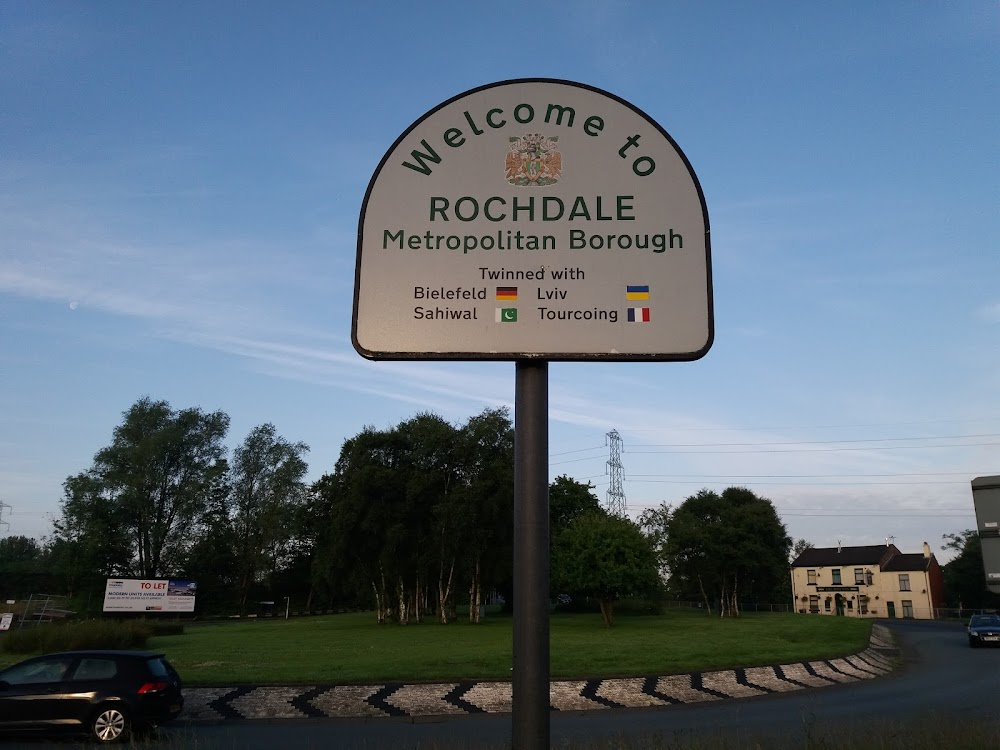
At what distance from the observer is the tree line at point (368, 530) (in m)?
47.3

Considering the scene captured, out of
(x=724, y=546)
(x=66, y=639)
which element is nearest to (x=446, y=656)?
(x=66, y=639)

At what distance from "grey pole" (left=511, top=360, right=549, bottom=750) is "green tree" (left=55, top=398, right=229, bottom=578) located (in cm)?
6422

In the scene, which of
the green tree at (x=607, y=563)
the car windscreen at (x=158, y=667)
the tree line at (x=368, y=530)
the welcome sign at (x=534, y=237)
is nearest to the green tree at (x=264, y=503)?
the tree line at (x=368, y=530)

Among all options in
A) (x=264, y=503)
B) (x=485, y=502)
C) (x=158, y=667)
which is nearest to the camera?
(x=158, y=667)

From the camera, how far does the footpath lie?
53.4 feet

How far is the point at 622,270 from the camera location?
3.79m

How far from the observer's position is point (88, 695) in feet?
43.4

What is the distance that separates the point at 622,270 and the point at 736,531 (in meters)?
61.6

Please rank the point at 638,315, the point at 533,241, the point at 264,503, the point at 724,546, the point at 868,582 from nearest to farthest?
1. the point at 638,315
2. the point at 533,241
3. the point at 724,546
4. the point at 264,503
5. the point at 868,582

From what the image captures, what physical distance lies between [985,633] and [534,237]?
40140 millimetres

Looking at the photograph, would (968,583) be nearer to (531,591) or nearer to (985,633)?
(985,633)

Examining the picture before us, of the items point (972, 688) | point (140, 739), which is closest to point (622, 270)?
point (140, 739)

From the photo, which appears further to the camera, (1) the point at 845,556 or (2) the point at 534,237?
(1) the point at 845,556

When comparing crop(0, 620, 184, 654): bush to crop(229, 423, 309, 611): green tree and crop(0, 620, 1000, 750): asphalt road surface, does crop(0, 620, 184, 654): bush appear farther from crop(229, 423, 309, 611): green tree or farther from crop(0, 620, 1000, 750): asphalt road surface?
crop(229, 423, 309, 611): green tree
